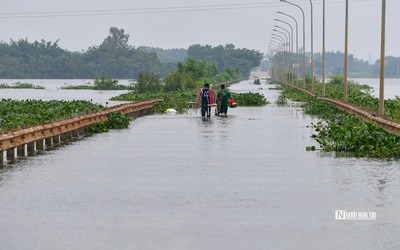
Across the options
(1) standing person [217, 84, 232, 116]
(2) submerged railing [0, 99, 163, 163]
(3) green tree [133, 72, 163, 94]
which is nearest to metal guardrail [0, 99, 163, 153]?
(2) submerged railing [0, 99, 163, 163]

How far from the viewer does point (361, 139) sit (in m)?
24.0

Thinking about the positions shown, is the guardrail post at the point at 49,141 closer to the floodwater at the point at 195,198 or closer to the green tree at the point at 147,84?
the floodwater at the point at 195,198

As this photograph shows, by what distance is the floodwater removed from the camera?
11016mm

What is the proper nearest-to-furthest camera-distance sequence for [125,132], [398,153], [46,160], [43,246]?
[43,246] → [46,160] → [398,153] → [125,132]

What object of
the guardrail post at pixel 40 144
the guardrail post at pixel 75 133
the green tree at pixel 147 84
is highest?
the guardrail post at pixel 40 144

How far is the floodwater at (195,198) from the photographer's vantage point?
11016mm

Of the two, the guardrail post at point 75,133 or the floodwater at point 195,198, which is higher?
the floodwater at point 195,198

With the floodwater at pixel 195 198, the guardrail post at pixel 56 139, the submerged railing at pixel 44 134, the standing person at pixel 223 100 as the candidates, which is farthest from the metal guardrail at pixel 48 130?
the standing person at pixel 223 100

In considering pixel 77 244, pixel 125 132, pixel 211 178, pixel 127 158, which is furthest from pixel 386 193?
pixel 125 132

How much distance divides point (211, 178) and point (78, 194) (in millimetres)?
3275

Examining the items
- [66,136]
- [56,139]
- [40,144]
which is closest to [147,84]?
[66,136]

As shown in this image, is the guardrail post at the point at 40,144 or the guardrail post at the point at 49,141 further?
the guardrail post at the point at 49,141

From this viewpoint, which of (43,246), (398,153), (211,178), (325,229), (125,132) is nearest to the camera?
(43,246)

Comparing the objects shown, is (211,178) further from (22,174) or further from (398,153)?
(398,153)
